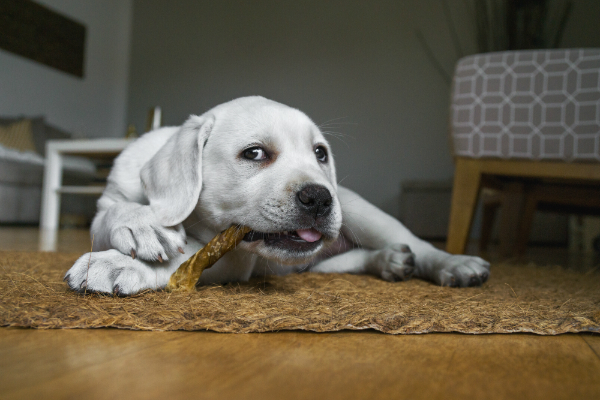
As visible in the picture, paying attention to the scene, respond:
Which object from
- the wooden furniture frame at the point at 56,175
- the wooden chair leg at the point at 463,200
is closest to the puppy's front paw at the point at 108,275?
the wooden chair leg at the point at 463,200

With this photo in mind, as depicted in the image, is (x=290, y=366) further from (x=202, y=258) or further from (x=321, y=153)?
(x=321, y=153)

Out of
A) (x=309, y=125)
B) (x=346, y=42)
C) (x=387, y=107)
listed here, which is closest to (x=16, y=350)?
(x=309, y=125)

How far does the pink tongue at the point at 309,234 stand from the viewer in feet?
3.86

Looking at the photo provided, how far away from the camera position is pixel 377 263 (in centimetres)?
170

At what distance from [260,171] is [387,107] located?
232 inches

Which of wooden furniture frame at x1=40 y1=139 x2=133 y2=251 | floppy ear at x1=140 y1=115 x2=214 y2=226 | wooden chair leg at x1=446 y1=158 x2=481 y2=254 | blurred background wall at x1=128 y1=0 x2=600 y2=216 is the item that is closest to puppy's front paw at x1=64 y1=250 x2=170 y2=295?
A: floppy ear at x1=140 y1=115 x2=214 y2=226

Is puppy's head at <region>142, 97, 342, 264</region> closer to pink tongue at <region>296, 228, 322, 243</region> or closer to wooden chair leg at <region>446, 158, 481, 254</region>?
pink tongue at <region>296, 228, 322, 243</region>

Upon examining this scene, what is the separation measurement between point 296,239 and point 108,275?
0.45 m

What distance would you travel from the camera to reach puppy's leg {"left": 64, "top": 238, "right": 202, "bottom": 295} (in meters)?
1.01

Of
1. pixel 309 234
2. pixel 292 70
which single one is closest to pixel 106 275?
pixel 309 234

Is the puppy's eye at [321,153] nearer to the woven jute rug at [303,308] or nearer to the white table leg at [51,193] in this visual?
the woven jute rug at [303,308]

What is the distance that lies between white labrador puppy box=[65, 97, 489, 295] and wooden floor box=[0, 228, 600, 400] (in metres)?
0.29

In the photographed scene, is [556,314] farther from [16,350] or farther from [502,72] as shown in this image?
[502,72]

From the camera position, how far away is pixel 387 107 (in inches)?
269
